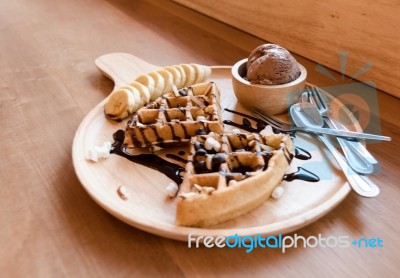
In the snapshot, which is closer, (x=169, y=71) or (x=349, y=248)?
(x=349, y=248)

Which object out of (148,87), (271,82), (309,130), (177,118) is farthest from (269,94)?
(148,87)

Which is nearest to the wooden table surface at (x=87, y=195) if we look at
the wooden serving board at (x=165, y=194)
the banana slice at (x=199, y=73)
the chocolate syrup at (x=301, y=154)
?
the wooden serving board at (x=165, y=194)

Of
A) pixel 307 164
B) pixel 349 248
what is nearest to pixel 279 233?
pixel 349 248

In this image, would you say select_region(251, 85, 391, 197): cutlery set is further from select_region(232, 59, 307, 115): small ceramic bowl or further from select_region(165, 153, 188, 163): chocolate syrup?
select_region(165, 153, 188, 163): chocolate syrup

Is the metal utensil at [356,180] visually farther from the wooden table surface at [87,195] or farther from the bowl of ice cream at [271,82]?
the bowl of ice cream at [271,82]

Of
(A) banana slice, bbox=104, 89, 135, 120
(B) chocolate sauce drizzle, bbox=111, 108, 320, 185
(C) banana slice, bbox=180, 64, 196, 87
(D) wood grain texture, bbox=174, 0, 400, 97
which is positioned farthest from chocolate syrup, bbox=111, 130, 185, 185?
(D) wood grain texture, bbox=174, 0, 400, 97

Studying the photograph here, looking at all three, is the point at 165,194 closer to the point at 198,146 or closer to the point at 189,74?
the point at 198,146

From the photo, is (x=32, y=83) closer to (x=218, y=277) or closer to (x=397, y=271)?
(x=218, y=277)
